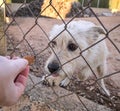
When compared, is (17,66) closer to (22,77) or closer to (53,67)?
(22,77)

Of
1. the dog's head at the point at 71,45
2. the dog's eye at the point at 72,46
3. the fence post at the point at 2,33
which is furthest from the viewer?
the dog's eye at the point at 72,46

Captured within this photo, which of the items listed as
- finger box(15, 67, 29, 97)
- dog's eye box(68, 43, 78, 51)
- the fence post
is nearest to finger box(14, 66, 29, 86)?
finger box(15, 67, 29, 97)

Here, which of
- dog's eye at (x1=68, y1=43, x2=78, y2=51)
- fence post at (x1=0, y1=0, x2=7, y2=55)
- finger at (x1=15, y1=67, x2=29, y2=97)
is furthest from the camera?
dog's eye at (x1=68, y1=43, x2=78, y2=51)

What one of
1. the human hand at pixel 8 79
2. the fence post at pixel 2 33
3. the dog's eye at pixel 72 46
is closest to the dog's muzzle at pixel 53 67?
the dog's eye at pixel 72 46

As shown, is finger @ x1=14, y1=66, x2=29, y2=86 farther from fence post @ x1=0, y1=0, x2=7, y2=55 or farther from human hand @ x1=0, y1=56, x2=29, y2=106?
fence post @ x1=0, y1=0, x2=7, y2=55

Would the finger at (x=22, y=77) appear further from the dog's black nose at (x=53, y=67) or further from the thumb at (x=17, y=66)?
the dog's black nose at (x=53, y=67)

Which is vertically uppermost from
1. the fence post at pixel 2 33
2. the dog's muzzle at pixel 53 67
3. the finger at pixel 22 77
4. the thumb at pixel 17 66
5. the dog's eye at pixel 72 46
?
the fence post at pixel 2 33

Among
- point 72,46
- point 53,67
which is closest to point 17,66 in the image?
point 53,67

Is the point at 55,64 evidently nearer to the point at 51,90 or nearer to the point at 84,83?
the point at 51,90
